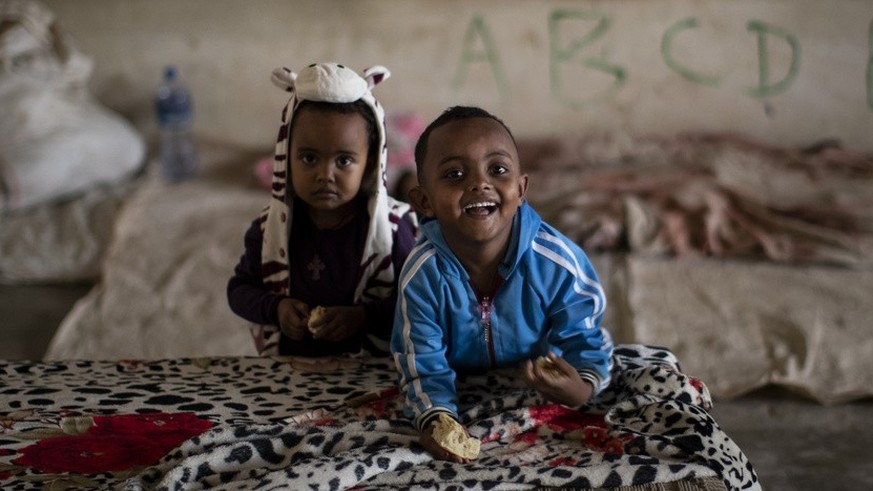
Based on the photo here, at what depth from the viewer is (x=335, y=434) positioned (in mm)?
1531

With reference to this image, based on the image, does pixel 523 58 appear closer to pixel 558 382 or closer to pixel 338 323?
pixel 338 323

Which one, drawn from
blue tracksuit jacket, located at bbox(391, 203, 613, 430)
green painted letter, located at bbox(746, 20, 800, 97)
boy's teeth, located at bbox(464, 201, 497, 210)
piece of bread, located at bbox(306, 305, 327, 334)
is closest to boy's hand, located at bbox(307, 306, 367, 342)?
piece of bread, located at bbox(306, 305, 327, 334)

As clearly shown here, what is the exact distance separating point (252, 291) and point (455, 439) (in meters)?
0.72

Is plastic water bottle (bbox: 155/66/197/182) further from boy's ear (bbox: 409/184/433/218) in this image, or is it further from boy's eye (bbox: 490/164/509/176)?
boy's eye (bbox: 490/164/509/176)

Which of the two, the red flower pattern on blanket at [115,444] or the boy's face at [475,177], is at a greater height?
the boy's face at [475,177]

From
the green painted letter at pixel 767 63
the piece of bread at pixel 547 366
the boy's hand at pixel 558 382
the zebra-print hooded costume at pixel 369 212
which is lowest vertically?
the boy's hand at pixel 558 382

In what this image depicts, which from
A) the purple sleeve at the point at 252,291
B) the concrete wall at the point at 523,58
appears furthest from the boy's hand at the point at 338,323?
the concrete wall at the point at 523,58

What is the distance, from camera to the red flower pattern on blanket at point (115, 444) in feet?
5.01

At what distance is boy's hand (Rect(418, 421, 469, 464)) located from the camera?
1472mm

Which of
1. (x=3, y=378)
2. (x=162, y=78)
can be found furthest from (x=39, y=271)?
(x=3, y=378)

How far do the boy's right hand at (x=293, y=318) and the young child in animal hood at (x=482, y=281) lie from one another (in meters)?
0.29

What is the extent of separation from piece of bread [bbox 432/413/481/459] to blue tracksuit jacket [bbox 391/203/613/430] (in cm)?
7

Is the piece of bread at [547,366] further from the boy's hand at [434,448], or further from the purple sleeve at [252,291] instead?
the purple sleeve at [252,291]

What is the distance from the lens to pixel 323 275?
200cm
